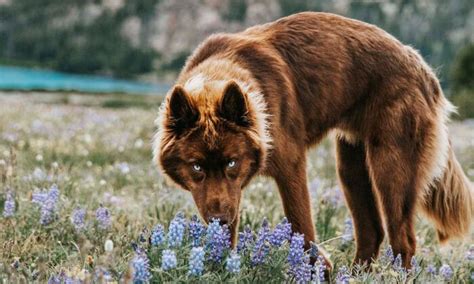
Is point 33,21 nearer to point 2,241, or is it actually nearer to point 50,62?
point 50,62

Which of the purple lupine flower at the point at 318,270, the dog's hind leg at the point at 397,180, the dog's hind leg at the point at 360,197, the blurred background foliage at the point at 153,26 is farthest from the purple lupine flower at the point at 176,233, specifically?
the blurred background foliage at the point at 153,26

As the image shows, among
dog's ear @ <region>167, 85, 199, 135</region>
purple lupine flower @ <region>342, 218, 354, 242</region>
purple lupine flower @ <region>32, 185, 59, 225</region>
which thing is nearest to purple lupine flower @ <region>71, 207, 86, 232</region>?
purple lupine flower @ <region>32, 185, 59, 225</region>

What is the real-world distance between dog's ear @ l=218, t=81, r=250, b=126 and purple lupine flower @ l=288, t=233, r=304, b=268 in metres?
0.97

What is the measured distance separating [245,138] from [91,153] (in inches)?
257

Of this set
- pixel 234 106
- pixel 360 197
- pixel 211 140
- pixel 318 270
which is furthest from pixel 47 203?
pixel 360 197

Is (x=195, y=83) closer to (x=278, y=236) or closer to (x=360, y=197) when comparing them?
(x=278, y=236)

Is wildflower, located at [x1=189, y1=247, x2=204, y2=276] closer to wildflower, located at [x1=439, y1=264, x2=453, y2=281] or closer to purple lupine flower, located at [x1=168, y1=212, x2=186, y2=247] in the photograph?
purple lupine flower, located at [x1=168, y1=212, x2=186, y2=247]

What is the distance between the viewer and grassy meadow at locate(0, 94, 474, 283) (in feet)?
11.9

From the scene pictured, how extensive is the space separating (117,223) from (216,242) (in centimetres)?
219

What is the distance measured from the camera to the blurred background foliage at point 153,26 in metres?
93.1

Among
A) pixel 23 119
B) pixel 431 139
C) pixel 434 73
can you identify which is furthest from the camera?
pixel 23 119

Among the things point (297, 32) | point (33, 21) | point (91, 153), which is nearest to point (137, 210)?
point (297, 32)

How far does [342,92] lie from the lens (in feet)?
17.9

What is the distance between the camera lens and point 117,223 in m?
5.60
